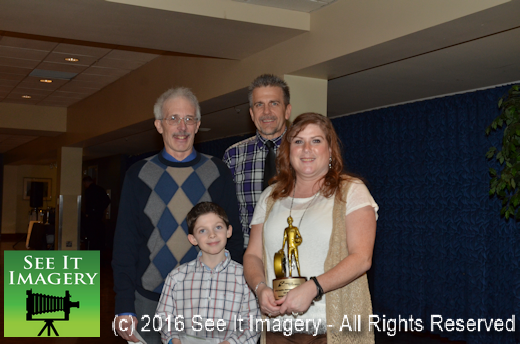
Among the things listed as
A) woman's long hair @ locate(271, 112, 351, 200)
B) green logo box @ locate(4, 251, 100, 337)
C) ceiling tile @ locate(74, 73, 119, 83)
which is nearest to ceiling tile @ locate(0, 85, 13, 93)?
ceiling tile @ locate(74, 73, 119, 83)

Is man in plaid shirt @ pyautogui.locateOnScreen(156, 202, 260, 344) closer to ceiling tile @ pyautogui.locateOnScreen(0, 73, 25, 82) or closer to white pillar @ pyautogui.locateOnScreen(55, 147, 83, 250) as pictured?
ceiling tile @ pyautogui.locateOnScreen(0, 73, 25, 82)

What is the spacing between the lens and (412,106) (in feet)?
19.3

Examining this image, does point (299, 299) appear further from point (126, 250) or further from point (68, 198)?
point (68, 198)

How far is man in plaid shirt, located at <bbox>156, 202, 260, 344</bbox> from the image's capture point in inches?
76.9

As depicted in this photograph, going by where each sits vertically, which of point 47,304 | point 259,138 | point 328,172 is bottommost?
point 47,304

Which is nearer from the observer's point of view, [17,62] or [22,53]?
[22,53]

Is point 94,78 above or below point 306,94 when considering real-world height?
above

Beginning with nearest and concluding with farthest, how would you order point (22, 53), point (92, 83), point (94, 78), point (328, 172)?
1. point (328, 172)
2. point (22, 53)
3. point (94, 78)
4. point (92, 83)

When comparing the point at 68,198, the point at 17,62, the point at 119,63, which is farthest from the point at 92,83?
the point at 68,198

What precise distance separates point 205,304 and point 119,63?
5.41 m

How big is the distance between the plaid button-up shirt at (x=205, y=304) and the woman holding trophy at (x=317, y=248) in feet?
0.73

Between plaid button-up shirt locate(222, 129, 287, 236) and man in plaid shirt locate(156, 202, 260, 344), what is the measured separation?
15.9 inches

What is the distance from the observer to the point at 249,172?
245 cm

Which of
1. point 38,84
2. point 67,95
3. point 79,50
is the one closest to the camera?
point 79,50
